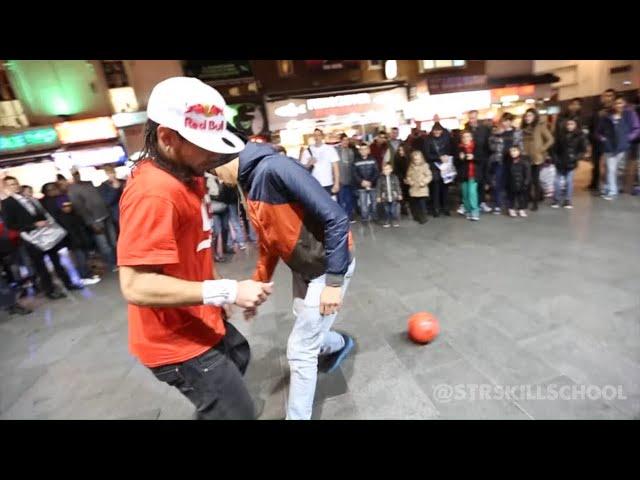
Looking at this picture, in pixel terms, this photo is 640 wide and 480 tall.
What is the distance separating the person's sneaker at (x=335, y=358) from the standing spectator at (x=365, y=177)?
5156mm

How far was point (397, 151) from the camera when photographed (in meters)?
8.03

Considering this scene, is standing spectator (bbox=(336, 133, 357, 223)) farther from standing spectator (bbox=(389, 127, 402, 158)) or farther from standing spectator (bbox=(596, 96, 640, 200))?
standing spectator (bbox=(596, 96, 640, 200))

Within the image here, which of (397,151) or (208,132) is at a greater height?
(208,132)

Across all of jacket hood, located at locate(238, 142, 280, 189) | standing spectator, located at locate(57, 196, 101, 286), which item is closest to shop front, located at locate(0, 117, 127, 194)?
standing spectator, located at locate(57, 196, 101, 286)

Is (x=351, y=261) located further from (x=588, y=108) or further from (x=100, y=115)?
(x=588, y=108)

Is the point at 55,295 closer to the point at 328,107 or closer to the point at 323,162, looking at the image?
the point at 323,162

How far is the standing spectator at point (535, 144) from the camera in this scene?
7.03m

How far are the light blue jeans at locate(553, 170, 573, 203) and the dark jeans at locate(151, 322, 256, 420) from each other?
7.83 metres

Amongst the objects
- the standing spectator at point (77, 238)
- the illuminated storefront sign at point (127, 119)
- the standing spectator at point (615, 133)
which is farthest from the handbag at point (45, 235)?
the standing spectator at point (615, 133)

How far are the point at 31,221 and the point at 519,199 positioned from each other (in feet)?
29.8

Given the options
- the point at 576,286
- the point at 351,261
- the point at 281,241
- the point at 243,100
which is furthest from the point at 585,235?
the point at 243,100

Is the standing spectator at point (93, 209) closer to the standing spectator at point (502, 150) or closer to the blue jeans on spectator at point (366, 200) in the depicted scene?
the blue jeans on spectator at point (366, 200)

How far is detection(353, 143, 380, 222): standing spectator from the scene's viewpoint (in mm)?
7613
